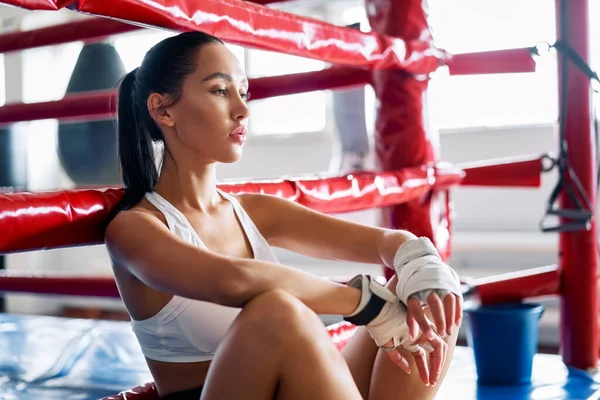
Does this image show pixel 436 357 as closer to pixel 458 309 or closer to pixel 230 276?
pixel 458 309

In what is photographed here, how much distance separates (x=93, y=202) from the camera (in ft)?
3.12

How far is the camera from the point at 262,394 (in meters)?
0.83

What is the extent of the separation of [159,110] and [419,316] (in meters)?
0.47

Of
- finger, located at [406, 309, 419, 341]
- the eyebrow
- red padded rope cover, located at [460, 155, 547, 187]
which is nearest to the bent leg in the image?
finger, located at [406, 309, 419, 341]

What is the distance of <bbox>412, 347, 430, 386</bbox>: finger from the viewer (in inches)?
37.4

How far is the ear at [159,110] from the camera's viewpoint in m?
1.07

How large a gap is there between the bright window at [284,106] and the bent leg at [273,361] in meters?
2.91

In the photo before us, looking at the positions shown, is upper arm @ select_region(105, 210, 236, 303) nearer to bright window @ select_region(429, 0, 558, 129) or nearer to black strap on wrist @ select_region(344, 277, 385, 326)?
black strap on wrist @ select_region(344, 277, 385, 326)

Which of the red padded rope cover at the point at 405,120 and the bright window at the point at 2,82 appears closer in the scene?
the red padded rope cover at the point at 405,120

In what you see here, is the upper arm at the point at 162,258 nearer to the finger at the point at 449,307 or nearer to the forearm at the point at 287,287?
the forearm at the point at 287,287

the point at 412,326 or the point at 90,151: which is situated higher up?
the point at 90,151

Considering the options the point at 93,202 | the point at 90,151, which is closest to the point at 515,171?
the point at 93,202

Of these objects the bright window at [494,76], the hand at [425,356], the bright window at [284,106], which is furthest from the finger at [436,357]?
the bright window at [284,106]

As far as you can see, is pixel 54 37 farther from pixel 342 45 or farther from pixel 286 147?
pixel 286 147
